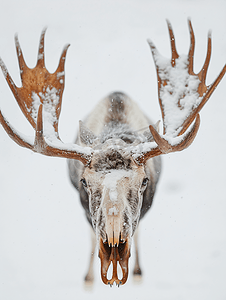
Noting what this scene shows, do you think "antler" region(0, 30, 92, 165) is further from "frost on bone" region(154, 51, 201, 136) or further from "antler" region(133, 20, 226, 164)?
"frost on bone" region(154, 51, 201, 136)

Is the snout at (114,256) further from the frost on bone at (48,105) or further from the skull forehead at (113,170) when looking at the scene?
the frost on bone at (48,105)

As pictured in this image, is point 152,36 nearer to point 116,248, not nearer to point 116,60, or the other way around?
point 116,60

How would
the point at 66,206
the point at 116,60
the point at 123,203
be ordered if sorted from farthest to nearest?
the point at 116,60 → the point at 66,206 → the point at 123,203

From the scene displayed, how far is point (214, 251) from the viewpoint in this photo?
152 inches

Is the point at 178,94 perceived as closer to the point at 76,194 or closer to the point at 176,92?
the point at 176,92

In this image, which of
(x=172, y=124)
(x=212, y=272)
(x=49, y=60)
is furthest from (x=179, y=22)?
(x=212, y=272)

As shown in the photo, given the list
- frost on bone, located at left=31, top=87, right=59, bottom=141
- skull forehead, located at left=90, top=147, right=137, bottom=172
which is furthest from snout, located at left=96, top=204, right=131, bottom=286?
frost on bone, located at left=31, top=87, right=59, bottom=141

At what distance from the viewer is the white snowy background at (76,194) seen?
11.9ft

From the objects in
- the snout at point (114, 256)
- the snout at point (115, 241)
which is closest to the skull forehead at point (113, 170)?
the snout at point (115, 241)

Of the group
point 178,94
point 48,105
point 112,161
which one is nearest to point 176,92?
point 178,94

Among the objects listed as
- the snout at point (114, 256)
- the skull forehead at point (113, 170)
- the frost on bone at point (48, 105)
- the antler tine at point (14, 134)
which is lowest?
the snout at point (114, 256)

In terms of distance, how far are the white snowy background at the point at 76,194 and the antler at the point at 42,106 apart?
6.62 ft

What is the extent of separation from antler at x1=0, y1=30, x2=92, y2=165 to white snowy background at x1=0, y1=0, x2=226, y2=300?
2019 mm

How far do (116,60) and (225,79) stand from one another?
94.9 inches
